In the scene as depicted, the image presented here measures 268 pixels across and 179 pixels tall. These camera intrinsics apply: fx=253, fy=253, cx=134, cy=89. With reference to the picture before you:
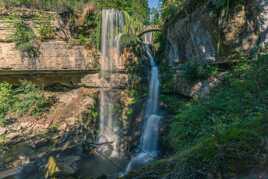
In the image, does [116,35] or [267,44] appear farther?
[116,35]

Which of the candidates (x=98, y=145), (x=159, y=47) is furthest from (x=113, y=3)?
(x=98, y=145)

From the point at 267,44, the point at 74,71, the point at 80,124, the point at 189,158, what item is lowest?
the point at 80,124

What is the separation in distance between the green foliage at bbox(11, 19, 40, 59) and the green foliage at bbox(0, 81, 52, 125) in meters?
1.28

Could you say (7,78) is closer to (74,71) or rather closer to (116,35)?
(74,71)

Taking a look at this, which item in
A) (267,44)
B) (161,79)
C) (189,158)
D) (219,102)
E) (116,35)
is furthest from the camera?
(116,35)

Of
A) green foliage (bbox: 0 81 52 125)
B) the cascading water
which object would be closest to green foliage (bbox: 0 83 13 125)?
green foliage (bbox: 0 81 52 125)

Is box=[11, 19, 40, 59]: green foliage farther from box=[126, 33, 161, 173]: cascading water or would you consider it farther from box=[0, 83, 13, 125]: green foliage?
box=[126, 33, 161, 173]: cascading water

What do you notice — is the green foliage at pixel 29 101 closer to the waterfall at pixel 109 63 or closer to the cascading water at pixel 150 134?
the waterfall at pixel 109 63

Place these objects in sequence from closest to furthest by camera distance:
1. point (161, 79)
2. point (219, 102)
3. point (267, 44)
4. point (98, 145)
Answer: point (219, 102)
point (267, 44)
point (98, 145)
point (161, 79)

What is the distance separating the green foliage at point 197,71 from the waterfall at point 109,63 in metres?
3.61

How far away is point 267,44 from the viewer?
6.15 meters

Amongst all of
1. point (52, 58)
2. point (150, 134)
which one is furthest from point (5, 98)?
point (150, 134)

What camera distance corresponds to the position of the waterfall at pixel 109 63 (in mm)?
9930

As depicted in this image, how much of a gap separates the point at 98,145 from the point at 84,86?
325 cm
